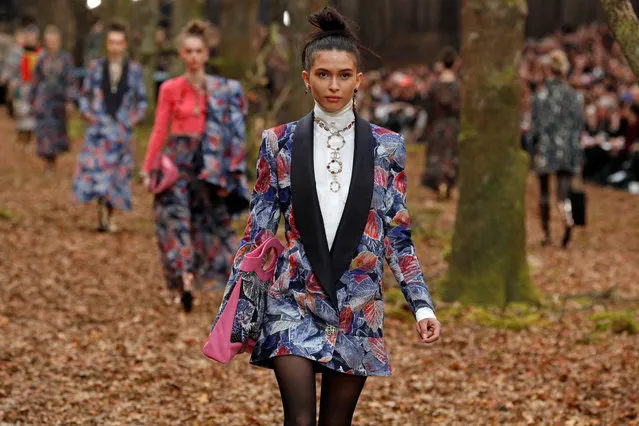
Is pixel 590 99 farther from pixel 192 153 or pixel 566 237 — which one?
pixel 192 153

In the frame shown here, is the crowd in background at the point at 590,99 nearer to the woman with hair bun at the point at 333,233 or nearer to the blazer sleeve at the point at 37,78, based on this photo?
the blazer sleeve at the point at 37,78

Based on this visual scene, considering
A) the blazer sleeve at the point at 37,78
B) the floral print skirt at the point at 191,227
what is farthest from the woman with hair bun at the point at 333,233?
the blazer sleeve at the point at 37,78

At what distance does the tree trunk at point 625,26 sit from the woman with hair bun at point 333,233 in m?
2.24

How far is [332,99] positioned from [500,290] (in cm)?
577

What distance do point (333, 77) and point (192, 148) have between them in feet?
16.7

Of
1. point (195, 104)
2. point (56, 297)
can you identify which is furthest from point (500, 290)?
point (56, 297)

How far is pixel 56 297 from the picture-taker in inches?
404

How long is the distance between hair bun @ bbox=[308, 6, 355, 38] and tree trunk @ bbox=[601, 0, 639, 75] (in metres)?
2.27

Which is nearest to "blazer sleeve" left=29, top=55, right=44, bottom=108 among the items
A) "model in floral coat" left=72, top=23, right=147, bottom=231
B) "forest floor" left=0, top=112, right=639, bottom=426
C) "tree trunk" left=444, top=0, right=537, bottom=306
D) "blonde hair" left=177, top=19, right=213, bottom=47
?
"model in floral coat" left=72, top=23, right=147, bottom=231

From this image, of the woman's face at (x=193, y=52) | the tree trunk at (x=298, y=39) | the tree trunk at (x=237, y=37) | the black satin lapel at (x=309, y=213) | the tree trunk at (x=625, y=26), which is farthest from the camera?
the tree trunk at (x=237, y=37)

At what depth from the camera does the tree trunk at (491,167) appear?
9695mm

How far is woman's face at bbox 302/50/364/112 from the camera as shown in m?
4.54

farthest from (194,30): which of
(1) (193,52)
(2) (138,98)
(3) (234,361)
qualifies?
(2) (138,98)

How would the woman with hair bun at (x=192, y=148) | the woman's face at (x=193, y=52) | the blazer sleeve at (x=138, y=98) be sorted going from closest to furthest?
the woman's face at (x=193, y=52) < the woman with hair bun at (x=192, y=148) < the blazer sleeve at (x=138, y=98)
